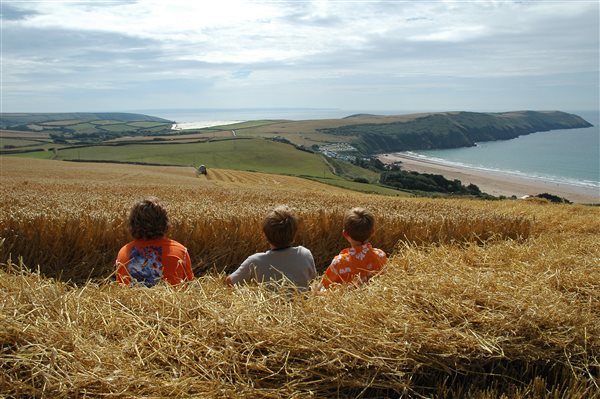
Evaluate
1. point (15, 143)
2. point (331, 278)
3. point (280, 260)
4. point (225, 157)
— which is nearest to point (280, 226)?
point (280, 260)

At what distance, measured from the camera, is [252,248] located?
759cm

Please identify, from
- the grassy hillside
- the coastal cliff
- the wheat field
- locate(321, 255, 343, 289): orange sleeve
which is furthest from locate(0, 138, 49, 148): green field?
the wheat field

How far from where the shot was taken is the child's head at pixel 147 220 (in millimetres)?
4746

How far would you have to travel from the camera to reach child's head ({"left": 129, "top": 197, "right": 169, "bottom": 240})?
475cm

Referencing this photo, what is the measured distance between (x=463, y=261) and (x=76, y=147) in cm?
9625

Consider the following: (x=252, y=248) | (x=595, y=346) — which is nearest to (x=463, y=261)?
Result: (x=595, y=346)

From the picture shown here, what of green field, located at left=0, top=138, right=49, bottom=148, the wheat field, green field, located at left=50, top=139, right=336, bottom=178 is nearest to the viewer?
the wheat field

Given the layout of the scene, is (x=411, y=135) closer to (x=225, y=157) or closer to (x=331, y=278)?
(x=225, y=157)

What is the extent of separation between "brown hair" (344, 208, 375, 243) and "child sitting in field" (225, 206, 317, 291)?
0.64m

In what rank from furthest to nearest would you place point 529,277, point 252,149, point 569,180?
point 252,149 → point 569,180 → point 529,277

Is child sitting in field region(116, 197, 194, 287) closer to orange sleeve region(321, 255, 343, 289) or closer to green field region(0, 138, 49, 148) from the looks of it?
orange sleeve region(321, 255, 343, 289)

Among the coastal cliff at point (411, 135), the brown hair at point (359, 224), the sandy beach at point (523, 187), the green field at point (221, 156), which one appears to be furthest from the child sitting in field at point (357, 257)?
the coastal cliff at point (411, 135)

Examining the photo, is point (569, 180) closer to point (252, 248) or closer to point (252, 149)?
point (252, 149)

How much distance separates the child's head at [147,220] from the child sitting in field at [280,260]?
3.19 feet
